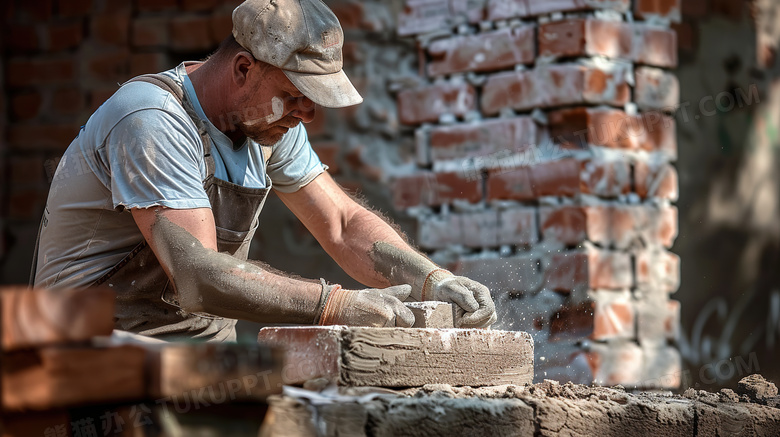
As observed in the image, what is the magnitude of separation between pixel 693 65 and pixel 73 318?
3.00m

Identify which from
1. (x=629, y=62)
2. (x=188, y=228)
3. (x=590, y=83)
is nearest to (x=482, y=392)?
(x=188, y=228)

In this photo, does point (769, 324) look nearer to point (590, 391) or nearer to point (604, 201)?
point (604, 201)

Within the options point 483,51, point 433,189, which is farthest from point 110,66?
point 483,51

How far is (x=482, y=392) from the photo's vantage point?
6.32 ft

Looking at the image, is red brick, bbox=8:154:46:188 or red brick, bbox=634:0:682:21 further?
red brick, bbox=8:154:46:188

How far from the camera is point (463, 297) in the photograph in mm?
2312

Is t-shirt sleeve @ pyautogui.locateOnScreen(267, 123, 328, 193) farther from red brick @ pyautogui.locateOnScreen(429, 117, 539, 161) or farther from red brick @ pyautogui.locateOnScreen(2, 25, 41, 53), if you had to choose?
red brick @ pyautogui.locateOnScreen(2, 25, 41, 53)

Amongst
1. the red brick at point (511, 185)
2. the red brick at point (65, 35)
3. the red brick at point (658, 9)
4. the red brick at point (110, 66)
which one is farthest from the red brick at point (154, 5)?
the red brick at point (658, 9)

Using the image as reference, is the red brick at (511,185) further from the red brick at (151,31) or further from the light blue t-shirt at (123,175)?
the red brick at (151,31)

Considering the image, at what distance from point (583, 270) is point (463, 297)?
70 cm

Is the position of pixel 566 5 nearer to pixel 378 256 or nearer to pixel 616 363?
pixel 378 256

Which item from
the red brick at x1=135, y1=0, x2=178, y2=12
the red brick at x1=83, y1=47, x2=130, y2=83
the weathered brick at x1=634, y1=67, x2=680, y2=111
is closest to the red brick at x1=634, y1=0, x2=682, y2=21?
the weathered brick at x1=634, y1=67, x2=680, y2=111

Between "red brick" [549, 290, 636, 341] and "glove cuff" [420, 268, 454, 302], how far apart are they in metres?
0.65

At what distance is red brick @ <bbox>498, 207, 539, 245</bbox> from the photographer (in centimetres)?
296
